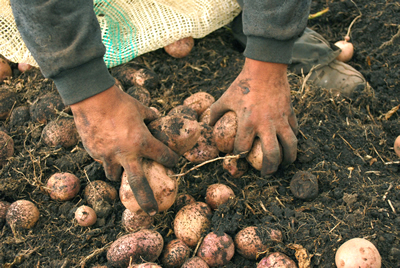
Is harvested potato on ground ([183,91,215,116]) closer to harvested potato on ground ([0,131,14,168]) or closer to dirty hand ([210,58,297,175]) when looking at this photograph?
dirty hand ([210,58,297,175])

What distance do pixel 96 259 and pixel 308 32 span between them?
2.79 metres

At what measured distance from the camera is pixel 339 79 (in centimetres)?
311

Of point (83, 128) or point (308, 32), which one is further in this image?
point (308, 32)

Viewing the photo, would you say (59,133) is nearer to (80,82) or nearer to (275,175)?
(80,82)

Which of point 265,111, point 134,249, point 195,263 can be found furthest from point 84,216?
point 265,111

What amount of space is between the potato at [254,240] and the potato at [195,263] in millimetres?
225

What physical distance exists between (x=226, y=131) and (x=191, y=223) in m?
0.60

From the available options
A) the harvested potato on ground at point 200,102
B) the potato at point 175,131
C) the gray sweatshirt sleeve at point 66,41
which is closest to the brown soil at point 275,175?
the harvested potato on ground at point 200,102

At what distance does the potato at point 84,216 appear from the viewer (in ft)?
6.93

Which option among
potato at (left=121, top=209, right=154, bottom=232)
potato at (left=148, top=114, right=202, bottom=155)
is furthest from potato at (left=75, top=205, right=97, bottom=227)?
potato at (left=148, top=114, right=202, bottom=155)

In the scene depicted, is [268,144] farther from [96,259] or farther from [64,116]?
[64,116]

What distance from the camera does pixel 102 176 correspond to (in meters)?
2.42

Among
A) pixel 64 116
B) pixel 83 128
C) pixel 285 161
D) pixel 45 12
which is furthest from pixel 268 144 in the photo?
pixel 64 116

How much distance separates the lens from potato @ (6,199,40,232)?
2141mm
